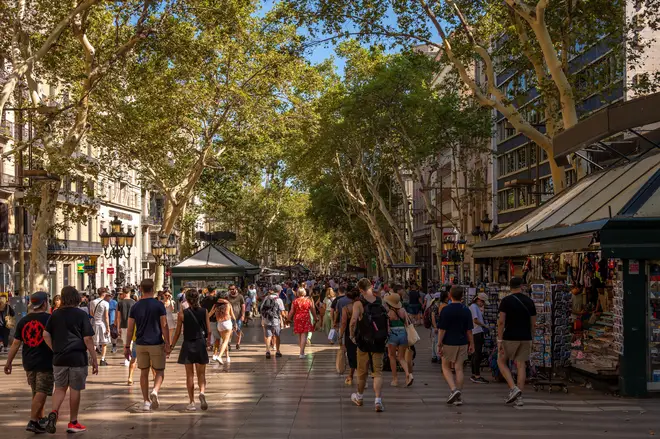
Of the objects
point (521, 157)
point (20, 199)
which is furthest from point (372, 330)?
point (521, 157)

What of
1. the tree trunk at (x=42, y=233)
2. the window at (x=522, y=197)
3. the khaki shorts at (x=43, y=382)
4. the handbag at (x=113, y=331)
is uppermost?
the window at (x=522, y=197)

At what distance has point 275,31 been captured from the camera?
3169 centimetres

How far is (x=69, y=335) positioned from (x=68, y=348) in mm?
141

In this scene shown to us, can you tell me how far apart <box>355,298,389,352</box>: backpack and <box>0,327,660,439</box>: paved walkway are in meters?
0.82

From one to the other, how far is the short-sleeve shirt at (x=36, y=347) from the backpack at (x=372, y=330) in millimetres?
3928

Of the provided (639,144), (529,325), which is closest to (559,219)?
(639,144)

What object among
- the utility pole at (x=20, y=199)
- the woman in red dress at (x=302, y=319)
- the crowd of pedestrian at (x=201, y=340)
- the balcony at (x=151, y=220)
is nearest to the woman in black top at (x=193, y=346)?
the crowd of pedestrian at (x=201, y=340)

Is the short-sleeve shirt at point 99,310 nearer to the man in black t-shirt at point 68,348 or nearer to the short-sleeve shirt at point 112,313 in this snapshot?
the short-sleeve shirt at point 112,313

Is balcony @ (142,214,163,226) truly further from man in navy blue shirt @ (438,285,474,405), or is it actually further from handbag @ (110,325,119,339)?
man in navy blue shirt @ (438,285,474,405)

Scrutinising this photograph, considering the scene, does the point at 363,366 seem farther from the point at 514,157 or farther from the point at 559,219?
the point at 514,157

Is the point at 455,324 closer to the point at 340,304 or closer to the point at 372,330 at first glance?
the point at 372,330

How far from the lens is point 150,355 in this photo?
37.3ft

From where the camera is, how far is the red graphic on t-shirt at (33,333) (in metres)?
9.82

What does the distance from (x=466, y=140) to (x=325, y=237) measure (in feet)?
225
